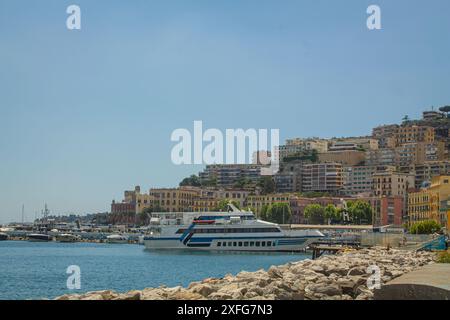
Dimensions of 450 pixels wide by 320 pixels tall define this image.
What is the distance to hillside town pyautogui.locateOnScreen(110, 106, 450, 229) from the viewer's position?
4092 inches

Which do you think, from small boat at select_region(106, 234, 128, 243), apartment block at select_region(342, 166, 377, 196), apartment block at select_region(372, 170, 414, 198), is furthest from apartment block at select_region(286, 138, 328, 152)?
small boat at select_region(106, 234, 128, 243)

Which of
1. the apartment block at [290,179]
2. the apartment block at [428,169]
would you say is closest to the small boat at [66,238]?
the apartment block at [290,179]

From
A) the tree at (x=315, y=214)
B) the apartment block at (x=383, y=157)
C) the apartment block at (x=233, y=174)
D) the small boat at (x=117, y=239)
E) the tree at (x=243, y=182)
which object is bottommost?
the small boat at (x=117, y=239)

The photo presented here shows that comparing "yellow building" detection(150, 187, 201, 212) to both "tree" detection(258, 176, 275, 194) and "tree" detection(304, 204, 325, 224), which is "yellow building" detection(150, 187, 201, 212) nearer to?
"tree" detection(304, 204, 325, 224)

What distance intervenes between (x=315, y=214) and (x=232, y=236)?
43.3m

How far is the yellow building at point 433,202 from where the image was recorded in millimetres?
63400

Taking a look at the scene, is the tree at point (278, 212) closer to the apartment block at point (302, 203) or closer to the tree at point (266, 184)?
the apartment block at point (302, 203)

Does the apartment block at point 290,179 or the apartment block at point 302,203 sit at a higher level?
the apartment block at point 290,179

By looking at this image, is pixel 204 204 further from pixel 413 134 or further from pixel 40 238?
pixel 413 134

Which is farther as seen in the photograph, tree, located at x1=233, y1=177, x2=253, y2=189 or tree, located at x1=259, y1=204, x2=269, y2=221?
tree, located at x1=233, y1=177, x2=253, y2=189

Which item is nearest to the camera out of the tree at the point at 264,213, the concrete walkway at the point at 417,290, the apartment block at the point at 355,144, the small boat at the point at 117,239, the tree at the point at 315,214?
the concrete walkway at the point at 417,290

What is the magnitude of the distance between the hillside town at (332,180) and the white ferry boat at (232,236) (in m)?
17.6

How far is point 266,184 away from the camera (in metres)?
133

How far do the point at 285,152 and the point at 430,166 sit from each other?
4564 cm
